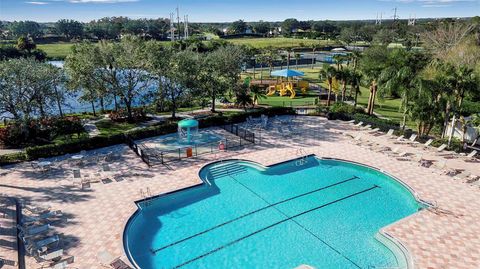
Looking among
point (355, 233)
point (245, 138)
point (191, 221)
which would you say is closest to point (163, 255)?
point (191, 221)

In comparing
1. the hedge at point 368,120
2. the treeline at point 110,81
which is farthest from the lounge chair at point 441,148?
the treeline at point 110,81

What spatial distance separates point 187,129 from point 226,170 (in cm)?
582

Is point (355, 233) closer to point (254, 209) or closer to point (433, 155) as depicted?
point (254, 209)

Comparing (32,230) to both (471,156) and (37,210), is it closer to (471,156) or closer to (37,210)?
(37,210)

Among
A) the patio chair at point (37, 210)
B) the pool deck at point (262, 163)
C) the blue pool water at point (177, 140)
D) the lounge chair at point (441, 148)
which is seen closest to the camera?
the pool deck at point (262, 163)

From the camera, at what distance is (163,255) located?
44.9 ft

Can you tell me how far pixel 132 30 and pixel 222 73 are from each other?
145 meters

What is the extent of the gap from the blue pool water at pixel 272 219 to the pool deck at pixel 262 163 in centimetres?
78

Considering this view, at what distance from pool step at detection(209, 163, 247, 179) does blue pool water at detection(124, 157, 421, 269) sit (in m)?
0.06

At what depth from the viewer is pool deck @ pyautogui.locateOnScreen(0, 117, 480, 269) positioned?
43.8ft

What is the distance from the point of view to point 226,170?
2136 cm

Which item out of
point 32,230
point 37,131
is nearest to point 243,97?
point 37,131

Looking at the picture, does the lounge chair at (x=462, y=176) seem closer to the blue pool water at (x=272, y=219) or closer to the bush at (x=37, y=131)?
the blue pool water at (x=272, y=219)

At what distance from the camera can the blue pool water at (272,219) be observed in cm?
1355
